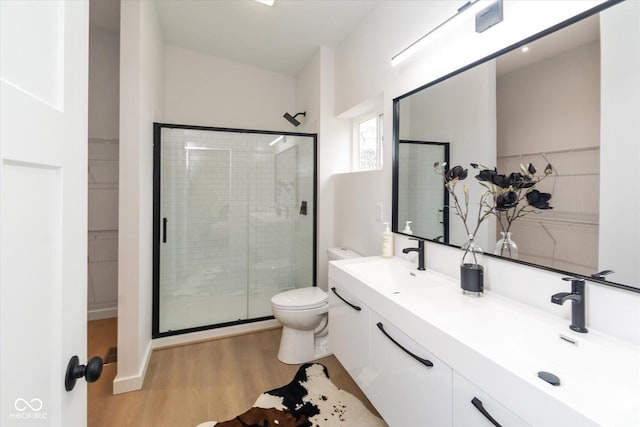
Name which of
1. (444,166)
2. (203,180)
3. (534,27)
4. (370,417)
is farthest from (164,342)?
(534,27)

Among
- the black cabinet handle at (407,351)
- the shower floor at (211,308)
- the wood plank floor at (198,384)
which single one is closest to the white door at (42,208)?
the black cabinet handle at (407,351)

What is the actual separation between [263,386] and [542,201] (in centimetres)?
184

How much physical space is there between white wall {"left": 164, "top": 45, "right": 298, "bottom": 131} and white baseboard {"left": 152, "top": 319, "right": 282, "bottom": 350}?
208 cm

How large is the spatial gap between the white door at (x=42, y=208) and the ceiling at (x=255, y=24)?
1.93 meters

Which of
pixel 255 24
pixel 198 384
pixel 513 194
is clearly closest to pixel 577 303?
pixel 513 194

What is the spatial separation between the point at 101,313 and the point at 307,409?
2.43m

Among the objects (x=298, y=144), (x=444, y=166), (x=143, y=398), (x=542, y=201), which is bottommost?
(x=143, y=398)

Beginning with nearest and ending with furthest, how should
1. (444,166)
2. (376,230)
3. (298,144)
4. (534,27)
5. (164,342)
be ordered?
(534,27)
(444,166)
(376,230)
(164,342)
(298,144)

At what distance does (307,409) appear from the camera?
5.50ft

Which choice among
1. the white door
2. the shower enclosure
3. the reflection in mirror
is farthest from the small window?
the white door

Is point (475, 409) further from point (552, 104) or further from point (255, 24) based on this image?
point (255, 24)

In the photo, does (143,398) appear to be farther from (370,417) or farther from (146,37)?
(146,37)

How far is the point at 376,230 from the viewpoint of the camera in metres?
2.15

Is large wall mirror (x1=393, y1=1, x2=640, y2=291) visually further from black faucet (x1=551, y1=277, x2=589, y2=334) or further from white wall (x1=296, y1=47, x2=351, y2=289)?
white wall (x1=296, y1=47, x2=351, y2=289)
